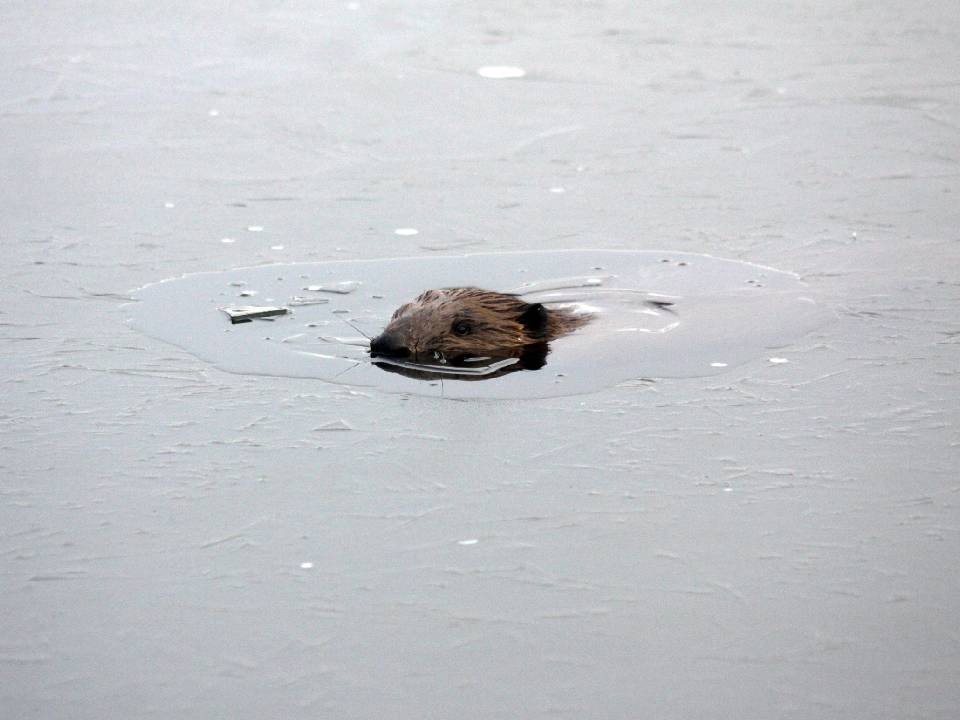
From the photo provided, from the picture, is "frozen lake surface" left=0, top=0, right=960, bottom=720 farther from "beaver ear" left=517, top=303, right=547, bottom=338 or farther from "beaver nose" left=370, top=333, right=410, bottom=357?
"beaver ear" left=517, top=303, right=547, bottom=338

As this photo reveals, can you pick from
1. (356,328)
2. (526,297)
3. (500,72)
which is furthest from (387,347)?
(500,72)

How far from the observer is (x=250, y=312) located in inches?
247

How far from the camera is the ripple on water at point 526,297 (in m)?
5.64

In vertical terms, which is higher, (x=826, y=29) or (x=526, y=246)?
(x=826, y=29)

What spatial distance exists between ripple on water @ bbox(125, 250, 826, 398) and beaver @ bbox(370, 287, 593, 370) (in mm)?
93

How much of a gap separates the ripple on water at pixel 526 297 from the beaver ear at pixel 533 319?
12 cm

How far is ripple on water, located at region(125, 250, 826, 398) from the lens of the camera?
564 cm

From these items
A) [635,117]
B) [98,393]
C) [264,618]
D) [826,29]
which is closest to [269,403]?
[98,393]

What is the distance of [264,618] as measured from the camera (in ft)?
12.2

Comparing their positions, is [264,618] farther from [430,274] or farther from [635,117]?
[635,117]

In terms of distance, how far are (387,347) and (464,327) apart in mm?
325

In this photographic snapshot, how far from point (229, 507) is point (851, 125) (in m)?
6.57

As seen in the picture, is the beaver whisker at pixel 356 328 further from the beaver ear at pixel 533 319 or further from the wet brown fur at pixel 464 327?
the beaver ear at pixel 533 319

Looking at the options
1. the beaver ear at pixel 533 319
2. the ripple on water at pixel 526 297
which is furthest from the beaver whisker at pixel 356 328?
the beaver ear at pixel 533 319
